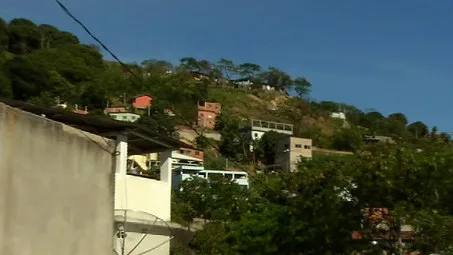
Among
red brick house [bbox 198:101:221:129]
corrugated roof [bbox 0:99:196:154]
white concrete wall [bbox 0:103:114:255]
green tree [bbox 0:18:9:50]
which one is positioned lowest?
white concrete wall [bbox 0:103:114:255]

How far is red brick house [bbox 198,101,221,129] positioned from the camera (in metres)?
92.4

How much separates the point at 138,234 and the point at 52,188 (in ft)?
24.0

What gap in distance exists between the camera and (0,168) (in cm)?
739

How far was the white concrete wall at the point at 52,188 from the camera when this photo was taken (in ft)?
24.8

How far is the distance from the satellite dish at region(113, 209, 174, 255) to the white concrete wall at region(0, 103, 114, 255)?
4.72m

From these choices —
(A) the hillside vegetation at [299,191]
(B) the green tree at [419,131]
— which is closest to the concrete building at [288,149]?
(A) the hillside vegetation at [299,191]

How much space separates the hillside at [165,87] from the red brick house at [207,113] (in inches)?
43.9

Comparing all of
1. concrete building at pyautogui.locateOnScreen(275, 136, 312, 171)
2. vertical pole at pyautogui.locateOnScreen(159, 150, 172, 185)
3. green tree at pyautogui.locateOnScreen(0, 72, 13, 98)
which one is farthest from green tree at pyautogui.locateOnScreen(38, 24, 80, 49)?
vertical pole at pyautogui.locateOnScreen(159, 150, 172, 185)

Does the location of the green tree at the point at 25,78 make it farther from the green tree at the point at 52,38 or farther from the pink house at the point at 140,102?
the green tree at the point at 52,38

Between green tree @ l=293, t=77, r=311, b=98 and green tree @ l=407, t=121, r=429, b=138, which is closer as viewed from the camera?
green tree @ l=407, t=121, r=429, b=138

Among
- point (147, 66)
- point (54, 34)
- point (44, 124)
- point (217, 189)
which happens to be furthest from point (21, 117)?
point (147, 66)

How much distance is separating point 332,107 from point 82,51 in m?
55.5

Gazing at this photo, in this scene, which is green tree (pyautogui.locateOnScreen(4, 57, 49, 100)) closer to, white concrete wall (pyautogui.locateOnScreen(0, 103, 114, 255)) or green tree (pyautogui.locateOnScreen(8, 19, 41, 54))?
green tree (pyautogui.locateOnScreen(8, 19, 41, 54))

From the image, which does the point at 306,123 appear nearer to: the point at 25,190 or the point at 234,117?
the point at 234,117
